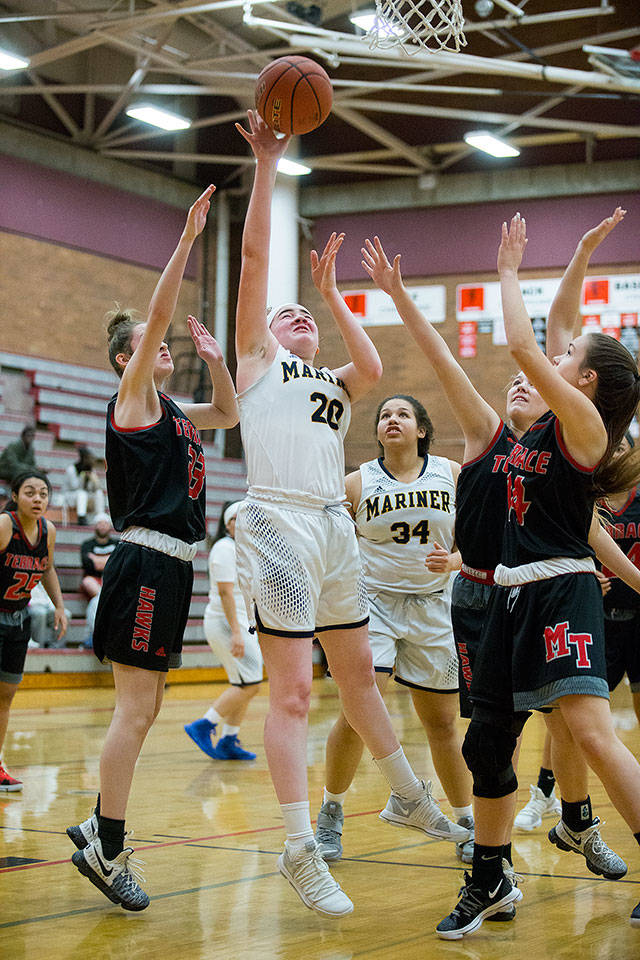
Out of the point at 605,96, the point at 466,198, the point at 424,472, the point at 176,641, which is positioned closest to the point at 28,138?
the point at 466,198

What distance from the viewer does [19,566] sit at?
661 centimetres

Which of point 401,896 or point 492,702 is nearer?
point 492,702

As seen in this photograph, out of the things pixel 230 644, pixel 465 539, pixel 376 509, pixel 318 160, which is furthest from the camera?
pixel 318 160

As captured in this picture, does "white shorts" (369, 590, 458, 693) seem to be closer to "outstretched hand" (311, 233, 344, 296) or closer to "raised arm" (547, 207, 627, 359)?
"raised arm" (547, 207, 627, 359)

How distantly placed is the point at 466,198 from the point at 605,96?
13.1ft

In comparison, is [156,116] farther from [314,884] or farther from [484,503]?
[314,884]

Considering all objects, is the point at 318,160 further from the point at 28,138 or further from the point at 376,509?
the point at 376,509

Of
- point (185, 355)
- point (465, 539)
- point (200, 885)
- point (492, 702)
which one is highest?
point (185, 355)

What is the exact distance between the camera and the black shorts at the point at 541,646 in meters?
3.40

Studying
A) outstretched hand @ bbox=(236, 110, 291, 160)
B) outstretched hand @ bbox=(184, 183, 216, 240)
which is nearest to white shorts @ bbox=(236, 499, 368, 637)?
outstretched hand @ bbox=(184, 183, 216, 240)

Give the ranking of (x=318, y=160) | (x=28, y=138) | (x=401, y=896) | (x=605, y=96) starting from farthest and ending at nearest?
A: 1. (x=318, y=160)
2. (x=28, y=138)
3. (x=605, y=96)
4. (x=401, y=896)

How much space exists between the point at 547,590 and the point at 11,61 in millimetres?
13393

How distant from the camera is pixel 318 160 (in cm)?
1905

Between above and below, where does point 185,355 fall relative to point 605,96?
below
